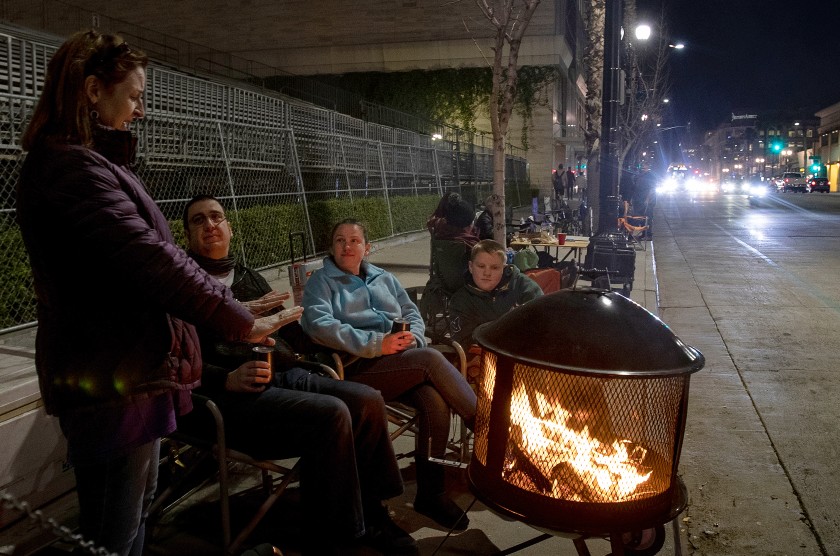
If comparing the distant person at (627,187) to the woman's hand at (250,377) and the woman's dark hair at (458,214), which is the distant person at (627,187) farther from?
the woman's hand at (250,377)

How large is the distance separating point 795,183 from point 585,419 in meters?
71.4

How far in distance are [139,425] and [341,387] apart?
122cm

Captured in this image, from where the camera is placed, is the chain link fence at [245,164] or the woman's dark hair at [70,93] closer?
the woman's dark hair at [70,93]

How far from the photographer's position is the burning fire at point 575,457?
2549 millimetres

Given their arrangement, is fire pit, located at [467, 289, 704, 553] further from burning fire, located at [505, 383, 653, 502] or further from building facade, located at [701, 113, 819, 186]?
building facade, located at [701, 113, 819, 186]

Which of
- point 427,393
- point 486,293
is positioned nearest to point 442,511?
point 427,393

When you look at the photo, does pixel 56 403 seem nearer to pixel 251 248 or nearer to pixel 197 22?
pixel 251 248

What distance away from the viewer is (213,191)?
10266 millimetres

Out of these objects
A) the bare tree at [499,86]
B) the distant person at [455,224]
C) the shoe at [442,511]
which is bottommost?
the shoe at [442,511]

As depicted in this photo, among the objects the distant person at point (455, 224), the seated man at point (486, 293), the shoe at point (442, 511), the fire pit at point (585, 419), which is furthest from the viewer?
the distant person at point (455, 224)

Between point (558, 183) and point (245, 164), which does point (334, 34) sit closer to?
point (558, 183)

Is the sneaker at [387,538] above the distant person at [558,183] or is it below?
below

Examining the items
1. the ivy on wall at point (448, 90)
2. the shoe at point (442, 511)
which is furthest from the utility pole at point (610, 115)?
the ivy on wall at point (448, 90)

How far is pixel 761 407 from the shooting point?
18.0ft
